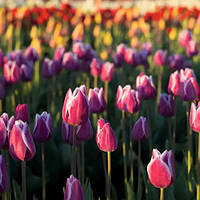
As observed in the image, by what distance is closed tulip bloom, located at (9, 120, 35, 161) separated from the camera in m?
1.34

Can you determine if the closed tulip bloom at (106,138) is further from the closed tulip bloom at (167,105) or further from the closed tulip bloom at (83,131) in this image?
the closed tulip bloom at (167,105)

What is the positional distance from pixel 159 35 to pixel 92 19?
81.9 inches

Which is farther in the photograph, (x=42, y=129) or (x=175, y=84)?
(x=175, y=84)

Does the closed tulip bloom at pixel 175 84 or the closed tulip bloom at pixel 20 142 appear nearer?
the closed tulip bloom at pixel 20 142

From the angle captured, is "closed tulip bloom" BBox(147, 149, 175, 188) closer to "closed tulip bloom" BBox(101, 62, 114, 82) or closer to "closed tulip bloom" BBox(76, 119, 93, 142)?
"closed tulip bloom" BBox(76, 119, 93, 142)

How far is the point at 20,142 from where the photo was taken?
135 cm

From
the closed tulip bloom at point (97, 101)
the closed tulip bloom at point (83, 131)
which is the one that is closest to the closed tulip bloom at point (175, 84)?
the closed tulip bloom at point (97, 101)

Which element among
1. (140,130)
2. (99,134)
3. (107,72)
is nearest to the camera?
(99,134)

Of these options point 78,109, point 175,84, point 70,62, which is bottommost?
point 78,109

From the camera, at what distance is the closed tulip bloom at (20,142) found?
4.41 ft

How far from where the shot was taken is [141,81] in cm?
212

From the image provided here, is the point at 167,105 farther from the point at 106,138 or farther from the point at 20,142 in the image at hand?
the point at 20,142

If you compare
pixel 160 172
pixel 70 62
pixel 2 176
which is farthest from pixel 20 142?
pixel 70 62

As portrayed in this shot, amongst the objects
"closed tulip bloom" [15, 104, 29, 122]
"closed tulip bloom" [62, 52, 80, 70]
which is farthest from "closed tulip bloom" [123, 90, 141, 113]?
"closed tulip bloom" [62, 52, 80, 70]
